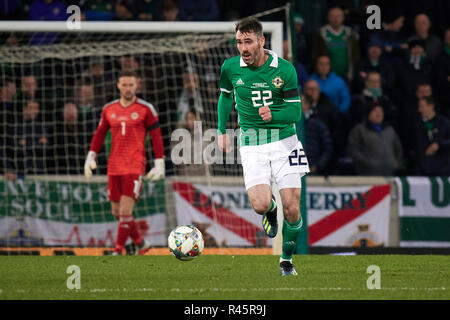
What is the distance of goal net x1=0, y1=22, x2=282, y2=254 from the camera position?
12156 mm

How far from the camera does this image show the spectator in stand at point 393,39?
48.0ft

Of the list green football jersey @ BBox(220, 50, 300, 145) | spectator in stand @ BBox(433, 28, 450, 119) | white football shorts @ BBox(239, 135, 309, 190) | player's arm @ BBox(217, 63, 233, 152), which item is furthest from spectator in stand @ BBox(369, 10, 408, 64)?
white football shorts @ BBox(239, 135, 309, 190)

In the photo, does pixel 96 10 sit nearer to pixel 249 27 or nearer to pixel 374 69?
pixel 374 69

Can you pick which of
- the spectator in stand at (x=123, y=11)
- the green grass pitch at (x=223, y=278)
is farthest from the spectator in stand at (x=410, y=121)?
the spectator in stand at (x=123, y=11)

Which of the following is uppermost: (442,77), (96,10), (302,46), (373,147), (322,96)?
(96,10)

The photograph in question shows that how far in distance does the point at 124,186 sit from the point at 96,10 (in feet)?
15.2

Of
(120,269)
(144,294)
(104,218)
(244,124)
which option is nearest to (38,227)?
(104,218)

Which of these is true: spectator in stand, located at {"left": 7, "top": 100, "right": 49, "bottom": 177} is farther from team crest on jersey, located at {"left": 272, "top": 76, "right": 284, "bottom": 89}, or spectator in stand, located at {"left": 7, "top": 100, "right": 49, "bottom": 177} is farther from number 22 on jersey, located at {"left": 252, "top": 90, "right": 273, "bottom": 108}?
team crest on jersey, located at {"left": 272, "top": 76, "right": 284, "bottom": 89}

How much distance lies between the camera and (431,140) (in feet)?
44.8

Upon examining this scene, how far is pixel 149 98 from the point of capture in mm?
13453

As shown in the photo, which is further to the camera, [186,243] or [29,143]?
[29,143]

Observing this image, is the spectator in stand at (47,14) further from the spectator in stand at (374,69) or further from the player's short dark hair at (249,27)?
the player's short dark hair at (249,27)

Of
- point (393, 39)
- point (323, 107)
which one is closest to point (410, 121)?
point (323, 107)
